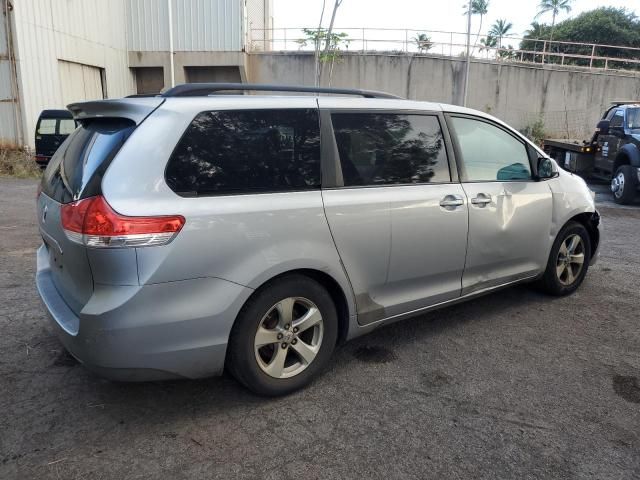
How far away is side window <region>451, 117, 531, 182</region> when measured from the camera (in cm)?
384

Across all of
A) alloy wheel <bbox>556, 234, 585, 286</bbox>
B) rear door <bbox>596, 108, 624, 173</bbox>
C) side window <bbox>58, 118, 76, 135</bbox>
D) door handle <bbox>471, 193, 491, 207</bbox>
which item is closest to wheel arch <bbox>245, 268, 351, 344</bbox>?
door handle <bbox>471, 193, 491, 207</bbox>

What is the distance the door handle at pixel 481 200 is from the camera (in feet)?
12.3

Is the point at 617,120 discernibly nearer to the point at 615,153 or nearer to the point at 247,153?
the point at 615,153

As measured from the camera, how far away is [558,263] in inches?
183

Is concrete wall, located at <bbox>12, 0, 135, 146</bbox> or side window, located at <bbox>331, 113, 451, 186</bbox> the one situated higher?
concrete wall, located at <bbox>12, 0, 135, 146</bbox>

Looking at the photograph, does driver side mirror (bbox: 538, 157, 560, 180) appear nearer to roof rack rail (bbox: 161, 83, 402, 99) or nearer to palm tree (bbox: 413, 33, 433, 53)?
roof rack rail (bbox: 161, 83, 402, 99)

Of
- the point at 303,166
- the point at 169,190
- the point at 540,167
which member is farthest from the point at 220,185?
the point at 540,167

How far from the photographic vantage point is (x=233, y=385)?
10.4 feet

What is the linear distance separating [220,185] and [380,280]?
1.22 m

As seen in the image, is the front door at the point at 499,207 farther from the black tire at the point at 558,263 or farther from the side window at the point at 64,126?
the side window at the point at 64,126

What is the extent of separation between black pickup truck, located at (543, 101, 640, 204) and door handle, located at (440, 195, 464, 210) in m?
8.39

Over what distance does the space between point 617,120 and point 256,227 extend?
450 inches

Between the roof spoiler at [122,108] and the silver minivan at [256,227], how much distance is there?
0.01 meters

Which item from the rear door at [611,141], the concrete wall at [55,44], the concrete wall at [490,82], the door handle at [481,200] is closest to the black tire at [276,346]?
the door handle at [481,200]
